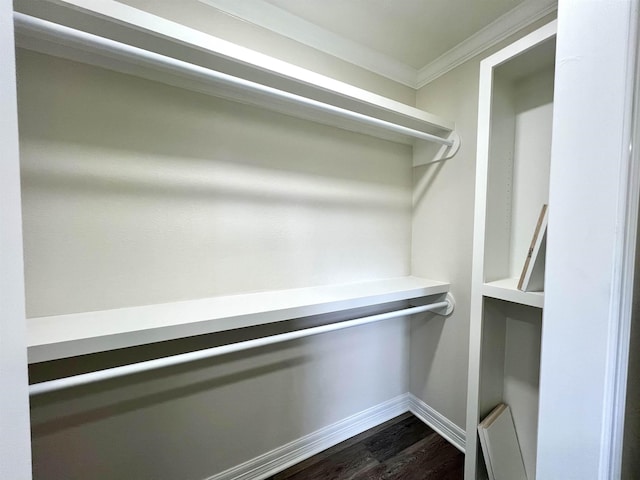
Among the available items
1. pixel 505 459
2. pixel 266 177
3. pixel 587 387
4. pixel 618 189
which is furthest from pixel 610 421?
pixel 266 177

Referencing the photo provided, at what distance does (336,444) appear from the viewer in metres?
1.41

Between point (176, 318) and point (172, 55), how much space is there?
900 mm

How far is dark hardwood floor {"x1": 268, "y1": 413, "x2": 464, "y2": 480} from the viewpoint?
1.23 meters

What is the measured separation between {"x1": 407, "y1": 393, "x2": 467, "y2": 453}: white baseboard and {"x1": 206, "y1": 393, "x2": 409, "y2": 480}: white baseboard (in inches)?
2.2

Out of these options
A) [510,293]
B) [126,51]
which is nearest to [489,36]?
[510,293]

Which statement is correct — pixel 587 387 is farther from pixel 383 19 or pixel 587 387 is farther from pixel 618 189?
pixel 383 19

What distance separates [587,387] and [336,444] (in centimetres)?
134

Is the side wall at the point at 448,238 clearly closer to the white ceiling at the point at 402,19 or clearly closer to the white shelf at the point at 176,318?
the white ceiling at the point at 402,19

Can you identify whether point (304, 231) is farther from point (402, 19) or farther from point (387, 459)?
point (387, 459)

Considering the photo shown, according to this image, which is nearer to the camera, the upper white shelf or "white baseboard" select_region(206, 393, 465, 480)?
the upper white shelf

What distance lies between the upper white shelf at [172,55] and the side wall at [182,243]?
60 mm

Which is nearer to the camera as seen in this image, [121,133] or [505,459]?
[121,133]

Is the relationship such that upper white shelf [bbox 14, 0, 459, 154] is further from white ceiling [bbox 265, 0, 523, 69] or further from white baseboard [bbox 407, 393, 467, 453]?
white baseboard [bbox 407, 393, 467, 453]

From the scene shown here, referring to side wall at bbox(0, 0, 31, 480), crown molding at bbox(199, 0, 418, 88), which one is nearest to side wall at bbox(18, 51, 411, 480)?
crown molding at bbox(199, 0, 418, 88)
